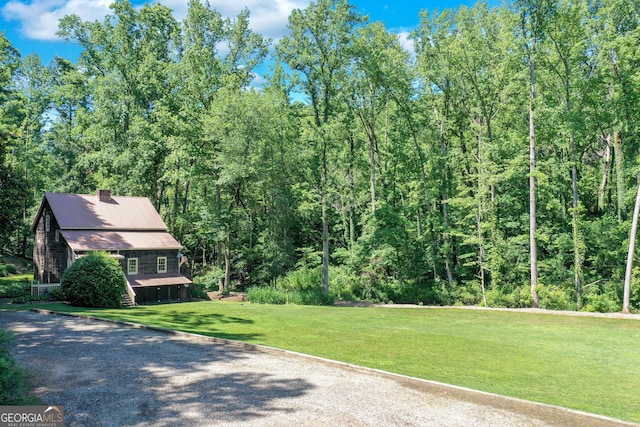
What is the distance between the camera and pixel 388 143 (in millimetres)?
35500

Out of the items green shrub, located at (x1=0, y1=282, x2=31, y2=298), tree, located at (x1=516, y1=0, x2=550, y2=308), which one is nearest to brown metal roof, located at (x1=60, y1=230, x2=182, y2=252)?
green shrub, located at (x1=0, y1=282, x2=31, y2=298)

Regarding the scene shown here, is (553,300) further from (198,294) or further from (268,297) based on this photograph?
(198,294)

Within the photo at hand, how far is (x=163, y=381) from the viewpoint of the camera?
28.2 ft

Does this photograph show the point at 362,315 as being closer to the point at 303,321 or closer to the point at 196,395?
the point at 303,321

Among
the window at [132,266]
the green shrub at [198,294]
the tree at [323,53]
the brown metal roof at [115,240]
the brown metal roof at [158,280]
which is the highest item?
the tree at [323,53]

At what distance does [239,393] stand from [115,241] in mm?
27388

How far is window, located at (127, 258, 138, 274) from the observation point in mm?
32125

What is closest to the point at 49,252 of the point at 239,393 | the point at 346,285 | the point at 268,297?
the point at 268,297

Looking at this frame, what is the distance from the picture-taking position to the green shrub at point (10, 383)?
261 inches

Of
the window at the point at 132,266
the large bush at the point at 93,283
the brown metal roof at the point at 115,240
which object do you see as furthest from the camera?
the window at the point at 132,266

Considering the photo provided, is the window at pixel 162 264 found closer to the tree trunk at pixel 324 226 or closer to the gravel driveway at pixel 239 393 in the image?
the tree trunk at pixel 324 226

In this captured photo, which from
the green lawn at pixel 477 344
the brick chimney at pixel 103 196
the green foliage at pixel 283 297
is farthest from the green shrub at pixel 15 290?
the green foliage at pixel 283 297

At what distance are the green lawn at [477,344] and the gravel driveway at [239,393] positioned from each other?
0.91m

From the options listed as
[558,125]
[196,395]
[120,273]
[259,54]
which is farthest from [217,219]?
[196,395]
